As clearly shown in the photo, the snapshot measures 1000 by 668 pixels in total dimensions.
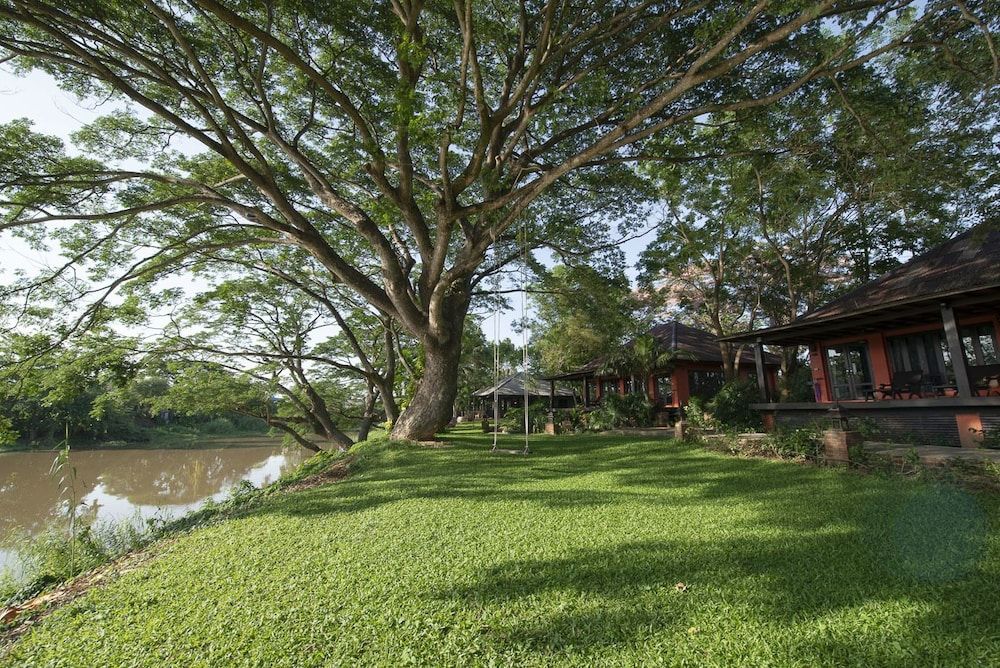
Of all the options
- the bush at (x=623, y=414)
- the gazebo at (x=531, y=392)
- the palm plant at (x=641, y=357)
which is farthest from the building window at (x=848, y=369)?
the gazebo at (x=531, y=392)

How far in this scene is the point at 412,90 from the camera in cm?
541

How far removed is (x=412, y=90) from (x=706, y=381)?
15169mm

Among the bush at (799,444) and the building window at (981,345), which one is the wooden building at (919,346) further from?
the bush at (799,444)

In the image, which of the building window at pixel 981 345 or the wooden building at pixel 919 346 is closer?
the wooden building at pixel 919 346

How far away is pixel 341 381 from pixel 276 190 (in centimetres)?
1562

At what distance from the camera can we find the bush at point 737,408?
1057 cm

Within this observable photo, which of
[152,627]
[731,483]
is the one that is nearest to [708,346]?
[731,483]

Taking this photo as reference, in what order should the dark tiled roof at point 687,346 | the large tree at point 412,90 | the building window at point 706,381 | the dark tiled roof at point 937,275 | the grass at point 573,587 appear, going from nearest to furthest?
the grass at point 573,587 → the large tree at point 412,90 → the dark tiled roof at point 937,275 → the dark tiled roof at point 687,346 → the building window at point 706,381

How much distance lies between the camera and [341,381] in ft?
71.6

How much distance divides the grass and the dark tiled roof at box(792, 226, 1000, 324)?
5992 mm

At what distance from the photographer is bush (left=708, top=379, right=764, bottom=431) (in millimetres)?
10570

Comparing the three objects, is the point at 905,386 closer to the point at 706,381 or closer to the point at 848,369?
the point at 848,369

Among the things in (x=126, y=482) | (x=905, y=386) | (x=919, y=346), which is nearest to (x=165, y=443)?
(x=126, y=482)

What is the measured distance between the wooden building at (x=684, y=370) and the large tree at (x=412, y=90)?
7812 mm
